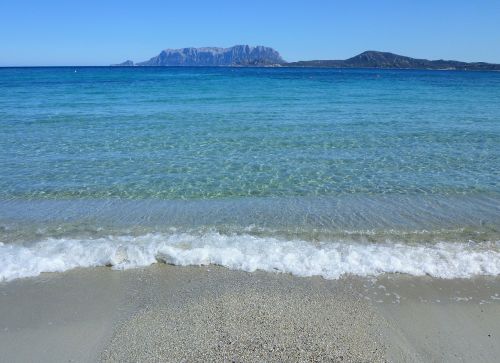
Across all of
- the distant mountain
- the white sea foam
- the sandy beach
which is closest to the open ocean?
the white sea foam

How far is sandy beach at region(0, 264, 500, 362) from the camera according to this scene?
5.08 meters

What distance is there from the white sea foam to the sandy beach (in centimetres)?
25

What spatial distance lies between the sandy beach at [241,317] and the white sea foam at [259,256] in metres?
0.25

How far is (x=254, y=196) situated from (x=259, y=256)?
11.1ft

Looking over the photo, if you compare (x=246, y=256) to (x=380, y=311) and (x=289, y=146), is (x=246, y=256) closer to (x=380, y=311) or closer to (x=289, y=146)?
(x=380, y=311)

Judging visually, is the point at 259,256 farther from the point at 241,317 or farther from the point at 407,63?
the point at 407,63

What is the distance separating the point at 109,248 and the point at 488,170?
11638 mm

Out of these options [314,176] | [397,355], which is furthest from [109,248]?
[314,176]

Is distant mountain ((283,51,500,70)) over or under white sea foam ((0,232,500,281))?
over

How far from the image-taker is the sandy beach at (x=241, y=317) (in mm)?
5078

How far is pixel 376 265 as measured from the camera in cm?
712

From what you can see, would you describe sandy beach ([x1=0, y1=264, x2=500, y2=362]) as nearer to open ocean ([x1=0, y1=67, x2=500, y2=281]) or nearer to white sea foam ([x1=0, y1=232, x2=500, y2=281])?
white sea foam ([x1=0, y1=232, x2=500, y2=281])

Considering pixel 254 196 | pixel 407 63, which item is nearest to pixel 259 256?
pixel 254 196

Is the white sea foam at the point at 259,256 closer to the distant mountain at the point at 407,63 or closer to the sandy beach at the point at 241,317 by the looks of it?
the sandy beach at the point at 241,317
